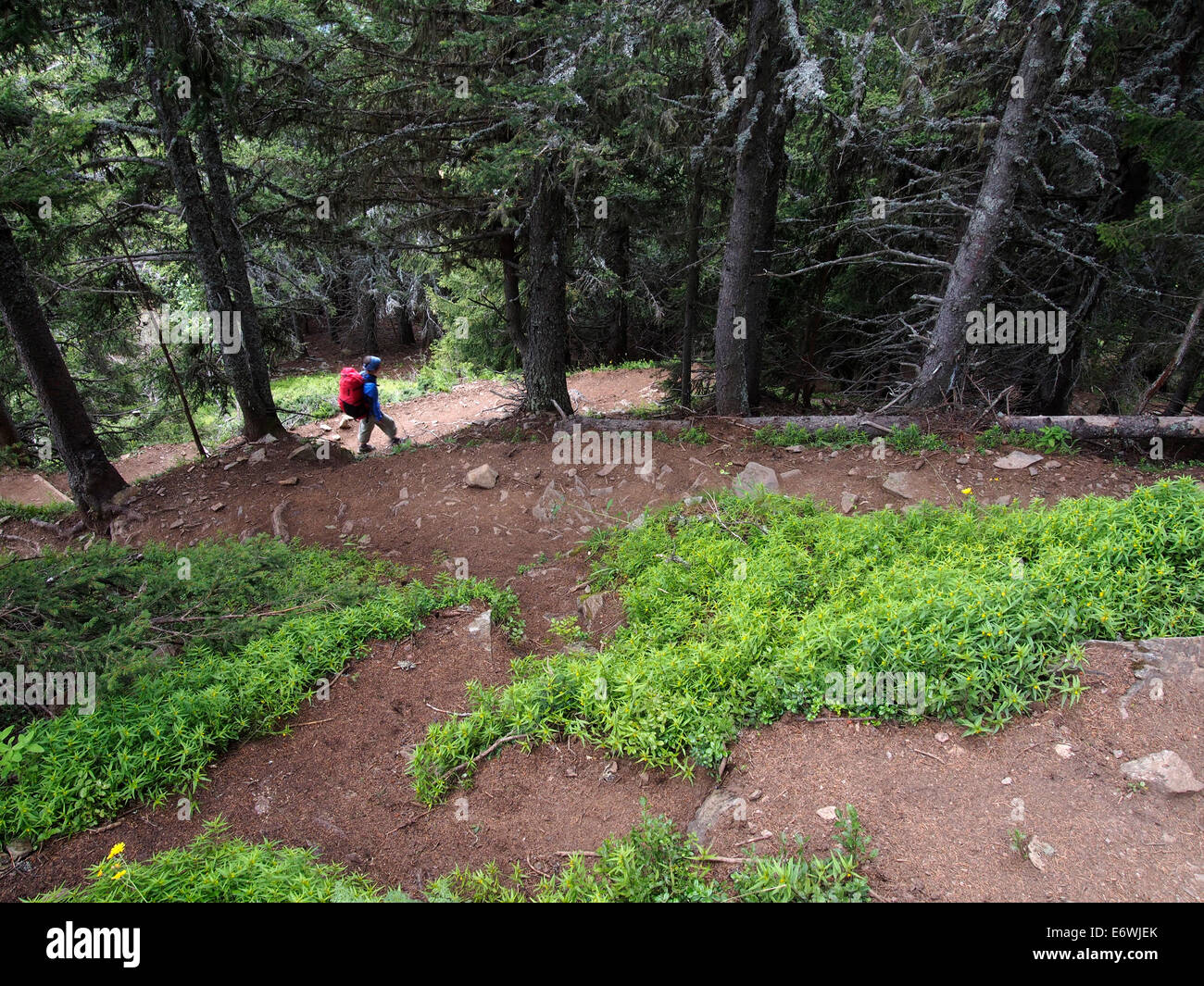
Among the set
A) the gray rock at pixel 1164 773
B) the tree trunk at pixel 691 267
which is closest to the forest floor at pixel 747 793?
the gray rock at pixel 1164 773

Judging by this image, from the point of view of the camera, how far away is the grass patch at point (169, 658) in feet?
12.8

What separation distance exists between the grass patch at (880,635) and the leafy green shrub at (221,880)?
82 centimetres

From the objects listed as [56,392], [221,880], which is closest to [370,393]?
[56,392]

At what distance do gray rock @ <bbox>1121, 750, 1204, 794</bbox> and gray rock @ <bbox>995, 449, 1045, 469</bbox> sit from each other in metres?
4.90

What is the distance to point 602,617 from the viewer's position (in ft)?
20.2

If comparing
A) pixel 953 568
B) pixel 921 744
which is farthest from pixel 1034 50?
pixel 921 744

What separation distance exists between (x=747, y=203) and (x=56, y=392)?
438 inches

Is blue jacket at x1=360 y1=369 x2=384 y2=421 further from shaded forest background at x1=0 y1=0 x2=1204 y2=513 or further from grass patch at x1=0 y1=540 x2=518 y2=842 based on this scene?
grass patch at x1=0 y1=540 x2=518 y2=842

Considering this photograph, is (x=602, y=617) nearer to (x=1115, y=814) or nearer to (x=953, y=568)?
(x=953, y=568)

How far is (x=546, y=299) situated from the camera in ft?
32.0

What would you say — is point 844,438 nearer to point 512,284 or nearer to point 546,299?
point 546,299

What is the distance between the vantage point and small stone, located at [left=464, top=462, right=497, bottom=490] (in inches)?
356

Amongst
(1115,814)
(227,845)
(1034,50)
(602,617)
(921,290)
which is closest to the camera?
(1115,814)

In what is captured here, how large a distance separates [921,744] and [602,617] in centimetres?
317
